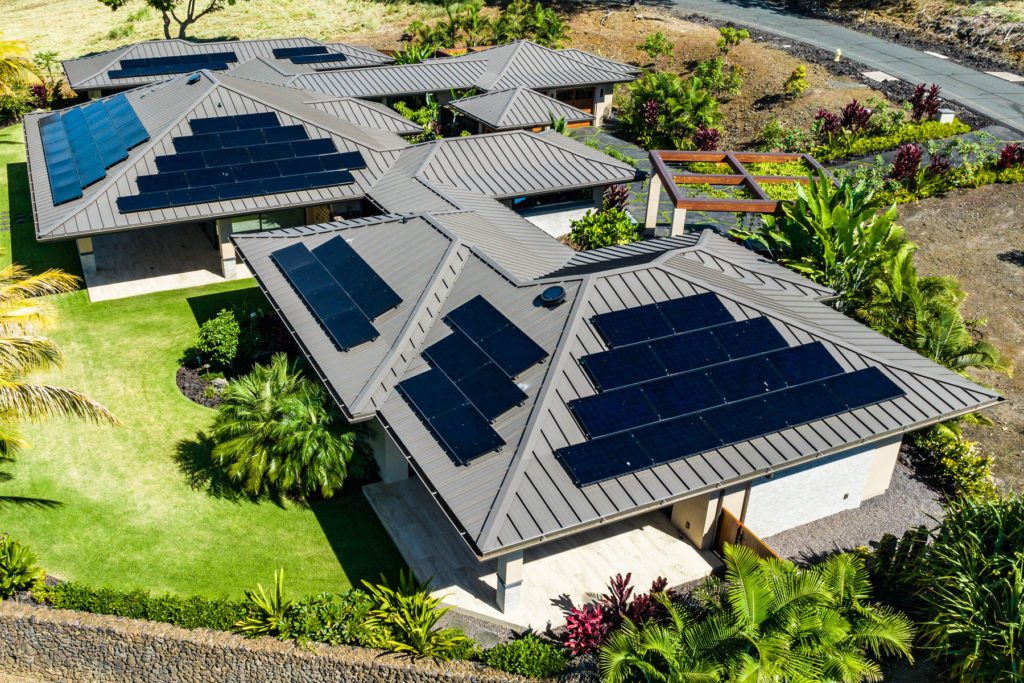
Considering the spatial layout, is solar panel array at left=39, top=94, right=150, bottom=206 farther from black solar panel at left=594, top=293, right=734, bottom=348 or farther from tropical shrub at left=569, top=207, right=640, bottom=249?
black solar panel at left=594, top=293, right=734, bottom=348

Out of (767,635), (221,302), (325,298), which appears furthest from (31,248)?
(767,635)

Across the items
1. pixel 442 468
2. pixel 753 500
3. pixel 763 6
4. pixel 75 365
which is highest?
pixel 763 6

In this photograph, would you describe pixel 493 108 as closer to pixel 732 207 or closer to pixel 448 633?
pixel 732 207

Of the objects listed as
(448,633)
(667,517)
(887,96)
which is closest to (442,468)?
(448,633)

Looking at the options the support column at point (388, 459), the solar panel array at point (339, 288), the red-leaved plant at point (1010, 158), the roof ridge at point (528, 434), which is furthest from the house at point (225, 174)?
the red-leaved plant at point (1010, 158)

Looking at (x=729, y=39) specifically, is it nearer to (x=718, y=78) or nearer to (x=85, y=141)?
(x=718, y=78)

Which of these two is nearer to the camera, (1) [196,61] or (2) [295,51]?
(1) [196,61]

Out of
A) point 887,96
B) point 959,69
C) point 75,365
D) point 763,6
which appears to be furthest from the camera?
point 763,6
